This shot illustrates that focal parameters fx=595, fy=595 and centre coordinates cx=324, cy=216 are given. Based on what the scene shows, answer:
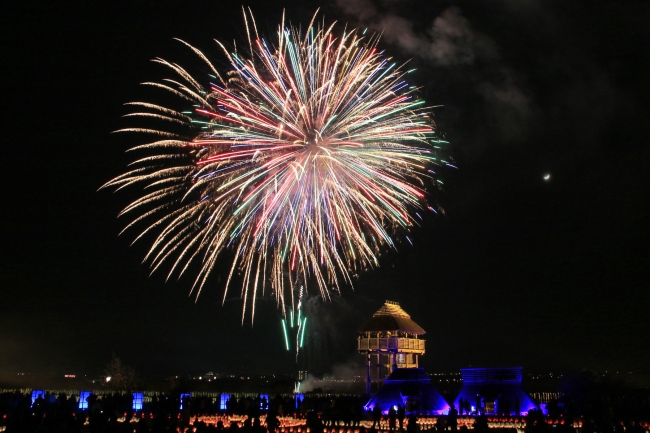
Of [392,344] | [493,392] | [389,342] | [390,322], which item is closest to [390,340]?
[389,342]

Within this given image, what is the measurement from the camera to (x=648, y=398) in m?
28.3

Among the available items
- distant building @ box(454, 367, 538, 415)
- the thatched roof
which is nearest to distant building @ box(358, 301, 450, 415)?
the thatched roof

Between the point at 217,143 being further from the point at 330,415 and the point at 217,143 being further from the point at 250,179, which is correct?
the point at 330,415

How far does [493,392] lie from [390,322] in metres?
11.1

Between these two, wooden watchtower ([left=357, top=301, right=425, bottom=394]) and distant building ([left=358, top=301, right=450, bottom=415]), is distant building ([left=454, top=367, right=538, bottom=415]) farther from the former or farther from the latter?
wooden watchtower ([left=357, top=301, right=425, bottom=394])

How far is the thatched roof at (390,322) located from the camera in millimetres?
37656

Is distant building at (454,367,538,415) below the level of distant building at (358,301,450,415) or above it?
below

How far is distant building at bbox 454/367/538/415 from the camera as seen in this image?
26.8 metres

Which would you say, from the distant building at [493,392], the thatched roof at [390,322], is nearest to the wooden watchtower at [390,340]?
the thatched roof at [390,322]

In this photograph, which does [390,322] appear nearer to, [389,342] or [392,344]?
[389,342]

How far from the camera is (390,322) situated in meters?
38.0

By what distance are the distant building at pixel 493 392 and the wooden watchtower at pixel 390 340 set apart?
8.93 metres

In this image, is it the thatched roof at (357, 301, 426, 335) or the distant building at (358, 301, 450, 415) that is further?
the thatched roof at (357, 301, 426, 335)

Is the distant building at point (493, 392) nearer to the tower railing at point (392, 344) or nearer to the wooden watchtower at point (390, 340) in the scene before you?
the tower railing at point (392, 344)
